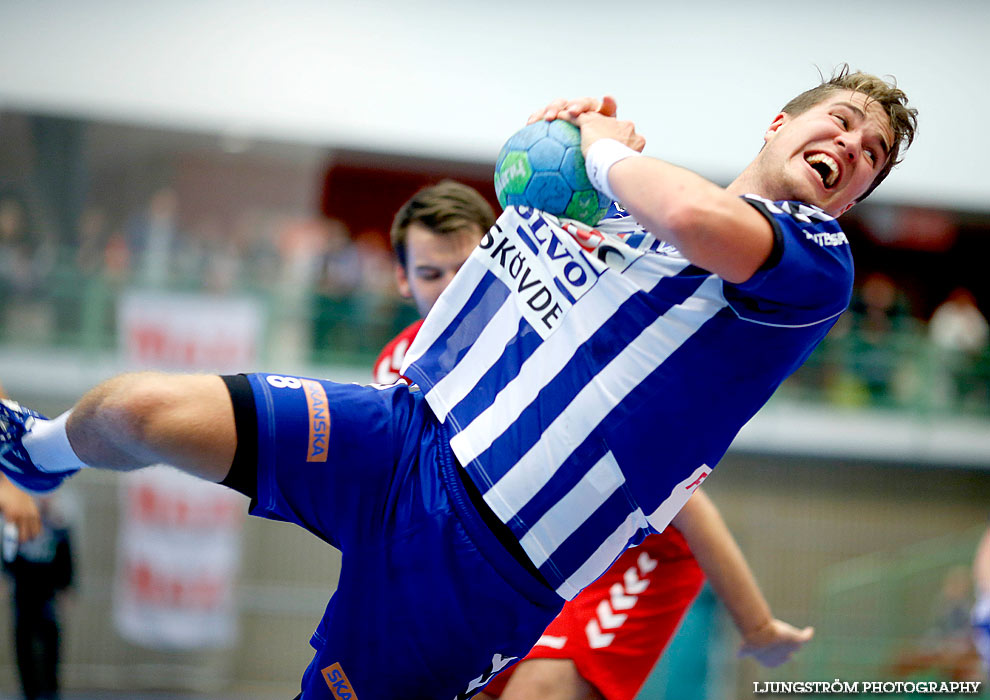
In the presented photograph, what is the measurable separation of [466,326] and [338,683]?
3.34 feet

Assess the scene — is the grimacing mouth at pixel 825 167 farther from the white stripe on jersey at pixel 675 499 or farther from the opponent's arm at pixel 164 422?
the opponent's arm at pixel 164 422

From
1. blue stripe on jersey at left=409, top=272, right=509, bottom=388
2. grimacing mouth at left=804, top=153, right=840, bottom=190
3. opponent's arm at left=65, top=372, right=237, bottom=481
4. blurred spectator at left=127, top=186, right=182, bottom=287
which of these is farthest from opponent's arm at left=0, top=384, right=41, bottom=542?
blurred spectator at left=127, top=186, right=182, bottom=287

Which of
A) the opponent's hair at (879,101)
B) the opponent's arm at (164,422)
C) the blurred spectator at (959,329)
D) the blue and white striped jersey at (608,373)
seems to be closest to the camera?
the opponent's arm at (164,422)

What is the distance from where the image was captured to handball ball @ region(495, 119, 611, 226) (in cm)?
257

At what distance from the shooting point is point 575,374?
2.49 meters

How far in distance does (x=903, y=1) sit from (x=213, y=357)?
955cm

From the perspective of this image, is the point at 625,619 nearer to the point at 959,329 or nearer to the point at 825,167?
the point at 825,167

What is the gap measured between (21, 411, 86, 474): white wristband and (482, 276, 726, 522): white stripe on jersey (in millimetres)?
1097

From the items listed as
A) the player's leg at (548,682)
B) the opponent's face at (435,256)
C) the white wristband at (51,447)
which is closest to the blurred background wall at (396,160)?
the opponent's face at (435,256)

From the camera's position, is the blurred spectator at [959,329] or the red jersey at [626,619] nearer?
the red jersey at [626,619]

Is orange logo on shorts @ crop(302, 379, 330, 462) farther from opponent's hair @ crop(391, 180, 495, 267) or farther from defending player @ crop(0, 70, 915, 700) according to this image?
opponent's hair @ crop(391, 180, 495, 267)

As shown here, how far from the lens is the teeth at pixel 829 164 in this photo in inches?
104

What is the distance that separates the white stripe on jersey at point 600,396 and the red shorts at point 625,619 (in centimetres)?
122

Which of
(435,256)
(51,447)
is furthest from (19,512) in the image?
(435,256)
